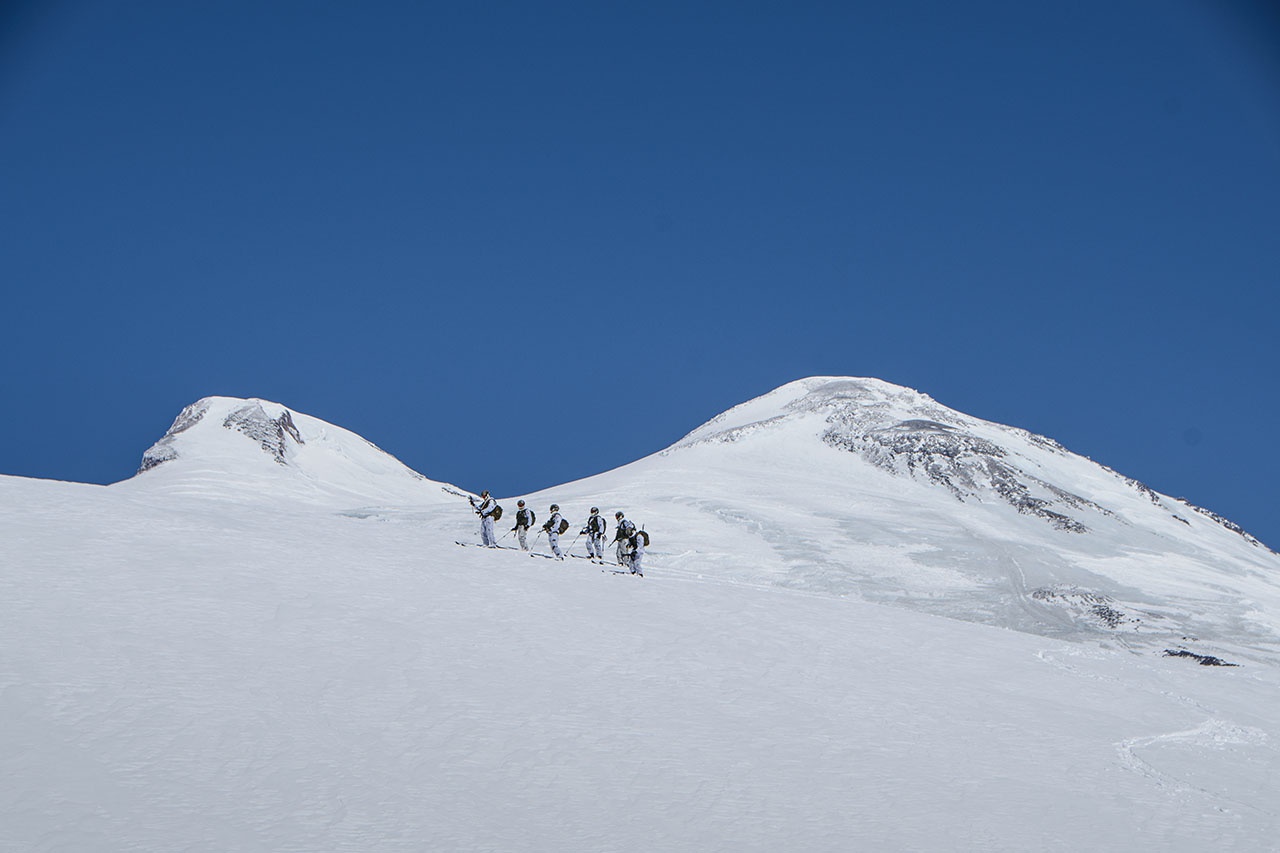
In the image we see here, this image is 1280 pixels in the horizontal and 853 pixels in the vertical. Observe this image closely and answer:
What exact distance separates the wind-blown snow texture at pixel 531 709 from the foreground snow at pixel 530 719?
2.6 inches

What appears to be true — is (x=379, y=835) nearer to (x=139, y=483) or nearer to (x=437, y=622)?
(x=437, y=622)

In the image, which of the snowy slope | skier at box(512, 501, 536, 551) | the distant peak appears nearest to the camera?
skier at box(512, 501, 536, 551)

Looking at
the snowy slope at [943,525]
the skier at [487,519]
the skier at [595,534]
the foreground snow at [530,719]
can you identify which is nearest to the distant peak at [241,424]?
the snowy slope at [943,525]

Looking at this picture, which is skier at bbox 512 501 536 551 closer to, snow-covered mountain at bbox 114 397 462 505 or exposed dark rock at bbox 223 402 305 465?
snow-covered mountain at bbox 114 397 462 505

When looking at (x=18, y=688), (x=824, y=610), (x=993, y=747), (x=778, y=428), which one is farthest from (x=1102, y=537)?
(x=18, y=688)

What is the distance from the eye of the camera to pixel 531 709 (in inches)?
626

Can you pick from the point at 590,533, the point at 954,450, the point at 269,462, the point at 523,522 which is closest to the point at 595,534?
the point at 590,533

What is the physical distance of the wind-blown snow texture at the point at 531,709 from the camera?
39.1ft

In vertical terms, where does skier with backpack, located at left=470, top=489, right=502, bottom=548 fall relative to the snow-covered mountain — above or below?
below

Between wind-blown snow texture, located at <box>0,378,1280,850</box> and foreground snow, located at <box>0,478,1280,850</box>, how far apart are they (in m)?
0.07

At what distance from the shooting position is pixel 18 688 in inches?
550

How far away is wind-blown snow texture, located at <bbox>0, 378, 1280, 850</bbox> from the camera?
11.9 metres

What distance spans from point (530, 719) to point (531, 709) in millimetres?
455

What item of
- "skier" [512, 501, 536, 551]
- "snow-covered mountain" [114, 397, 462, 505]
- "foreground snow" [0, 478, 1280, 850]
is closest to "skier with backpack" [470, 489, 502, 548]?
"skier" [512, 501, 536, 551]
